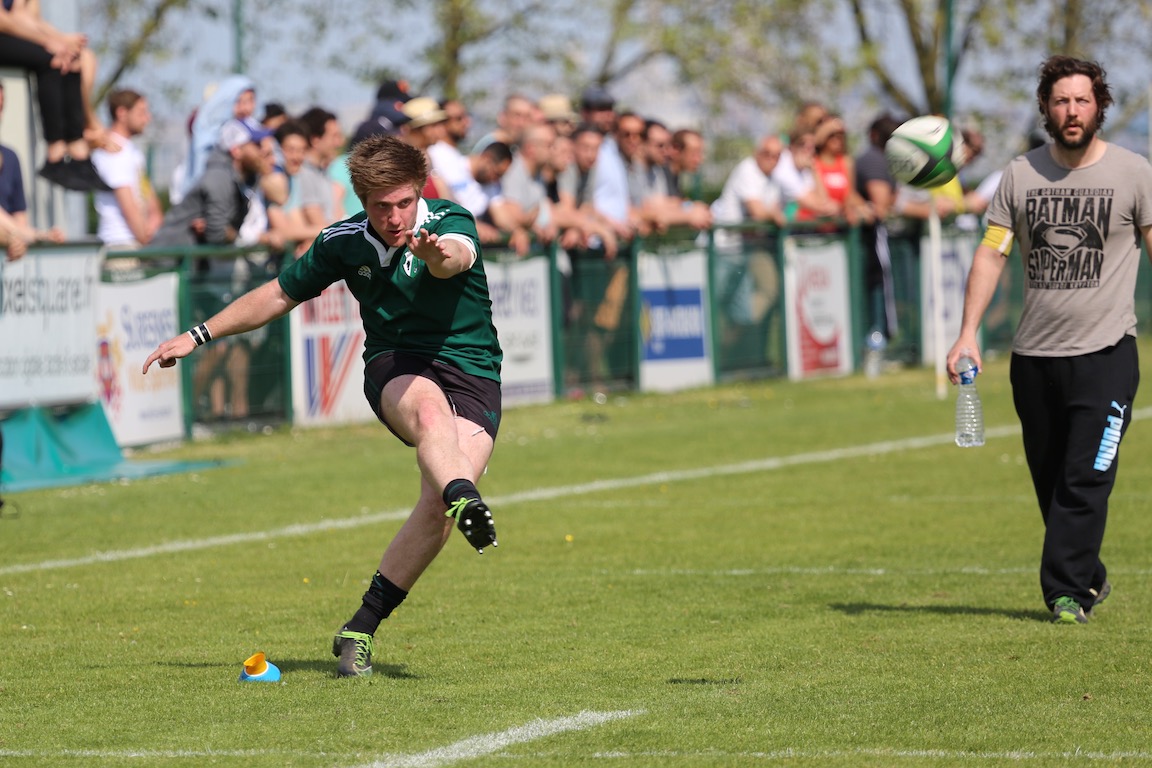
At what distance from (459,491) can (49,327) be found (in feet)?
25.9

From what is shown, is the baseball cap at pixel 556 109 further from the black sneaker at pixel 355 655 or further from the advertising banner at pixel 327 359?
the black sneaker at pixel 355 655

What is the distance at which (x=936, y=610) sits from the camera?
8.34 meters

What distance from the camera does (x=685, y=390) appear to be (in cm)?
1952

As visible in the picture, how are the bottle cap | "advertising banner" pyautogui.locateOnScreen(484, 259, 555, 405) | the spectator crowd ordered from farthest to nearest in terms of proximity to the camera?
1. "advertising banner" pyautogui.locateOnScreen(484, 259, 555, 405)
2. the spectator crowd
3. the bottle cap

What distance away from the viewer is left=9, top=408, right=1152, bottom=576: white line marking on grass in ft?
33.7

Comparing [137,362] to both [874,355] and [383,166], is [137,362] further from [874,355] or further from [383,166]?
[874,355]

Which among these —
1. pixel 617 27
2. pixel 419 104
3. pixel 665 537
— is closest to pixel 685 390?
pixel 419 104

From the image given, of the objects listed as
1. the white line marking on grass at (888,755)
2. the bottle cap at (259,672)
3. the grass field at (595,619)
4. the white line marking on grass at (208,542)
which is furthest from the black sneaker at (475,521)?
the white line marking on grass at (208,542)

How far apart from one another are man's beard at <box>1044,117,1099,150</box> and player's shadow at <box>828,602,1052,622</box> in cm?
195

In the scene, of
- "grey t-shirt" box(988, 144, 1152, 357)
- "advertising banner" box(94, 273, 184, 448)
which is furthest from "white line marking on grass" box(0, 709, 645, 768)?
"advertising banner" box(94, 273, 184, 448)

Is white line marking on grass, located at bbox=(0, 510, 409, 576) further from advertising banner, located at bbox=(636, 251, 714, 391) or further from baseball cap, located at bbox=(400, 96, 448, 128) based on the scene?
advertising banner, located at bbox=(636, 251, 714, 391)

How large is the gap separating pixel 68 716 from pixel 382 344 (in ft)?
5.70

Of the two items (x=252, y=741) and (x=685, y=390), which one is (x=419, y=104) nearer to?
(x=685, y=390)

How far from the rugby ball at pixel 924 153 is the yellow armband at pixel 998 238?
3.99 ft
